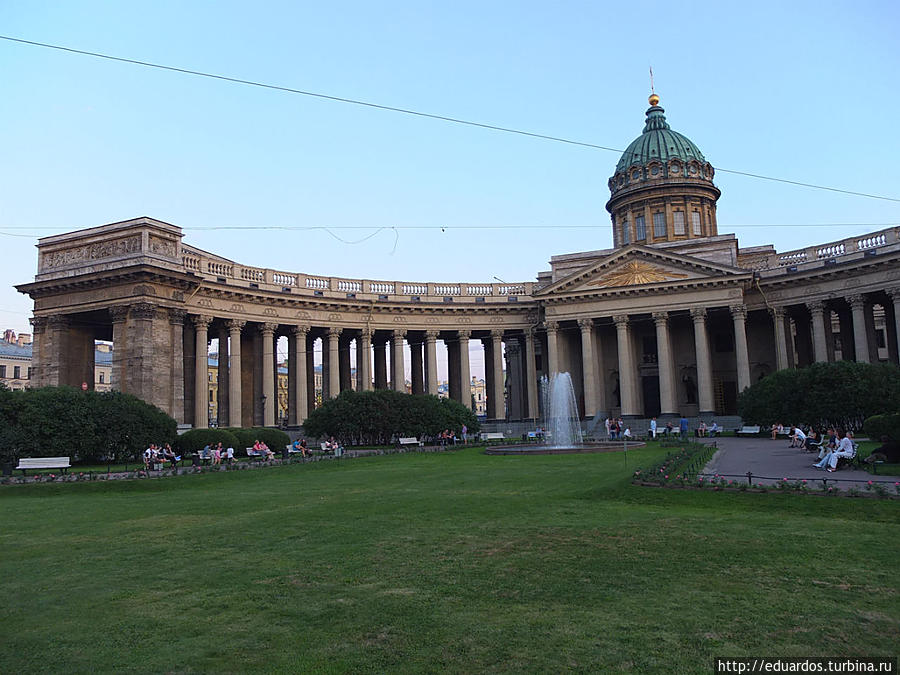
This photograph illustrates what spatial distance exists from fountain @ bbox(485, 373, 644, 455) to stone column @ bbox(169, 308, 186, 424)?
66.7ft

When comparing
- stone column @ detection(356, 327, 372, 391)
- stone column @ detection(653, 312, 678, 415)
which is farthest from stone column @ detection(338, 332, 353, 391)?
stone column @ detection(653, 312, 678, 415)

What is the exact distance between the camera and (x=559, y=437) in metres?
43.4

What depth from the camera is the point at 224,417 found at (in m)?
52.3

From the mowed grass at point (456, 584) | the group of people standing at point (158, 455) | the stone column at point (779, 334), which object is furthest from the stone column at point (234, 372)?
the stone column at point (779, 334)

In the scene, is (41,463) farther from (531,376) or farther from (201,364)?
(531,376)

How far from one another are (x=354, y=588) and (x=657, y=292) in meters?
51.5

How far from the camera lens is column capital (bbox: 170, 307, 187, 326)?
1783 inches

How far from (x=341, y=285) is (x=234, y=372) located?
12039 millimetres

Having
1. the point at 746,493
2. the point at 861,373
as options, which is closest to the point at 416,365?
the point at 861,373

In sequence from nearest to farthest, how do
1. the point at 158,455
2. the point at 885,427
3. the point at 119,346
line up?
1. the point at 885,427
2. the point at 158,455
3. the point at 119,346

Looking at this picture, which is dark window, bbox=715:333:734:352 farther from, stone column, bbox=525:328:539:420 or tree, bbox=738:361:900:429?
tree, bbox=738:361:900:429

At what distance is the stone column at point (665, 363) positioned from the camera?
5656 cm

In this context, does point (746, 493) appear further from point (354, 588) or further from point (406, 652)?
point (406, 652)

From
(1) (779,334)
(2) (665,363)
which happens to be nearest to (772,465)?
(2) (665,363)
